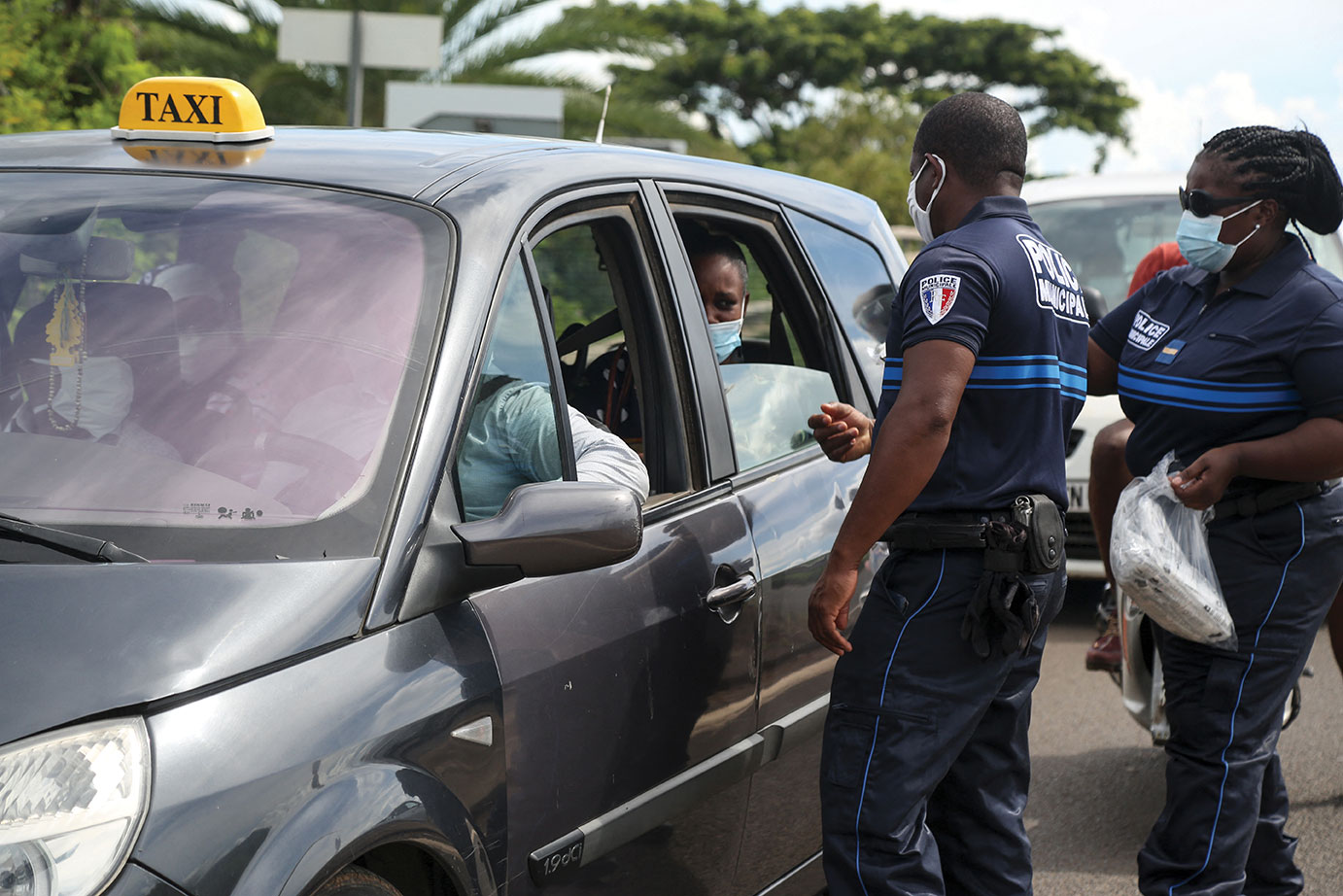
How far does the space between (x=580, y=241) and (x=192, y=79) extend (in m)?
0.85

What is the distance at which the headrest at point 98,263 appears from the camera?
2.53 metres

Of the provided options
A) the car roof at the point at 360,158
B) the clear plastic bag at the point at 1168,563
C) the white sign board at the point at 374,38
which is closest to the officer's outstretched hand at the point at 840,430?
the car roof at the point at 360,158

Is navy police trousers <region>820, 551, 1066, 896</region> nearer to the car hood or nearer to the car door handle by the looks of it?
the car door handle

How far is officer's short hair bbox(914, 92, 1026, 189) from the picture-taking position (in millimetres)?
3078

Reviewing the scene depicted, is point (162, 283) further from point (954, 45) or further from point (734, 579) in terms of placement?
point (954, 45)

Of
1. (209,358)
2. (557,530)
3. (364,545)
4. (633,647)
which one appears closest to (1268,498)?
(633,647)

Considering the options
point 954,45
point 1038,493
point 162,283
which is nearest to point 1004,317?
point 1038,493

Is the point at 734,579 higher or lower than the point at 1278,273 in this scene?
lower

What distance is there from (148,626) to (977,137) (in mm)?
1937

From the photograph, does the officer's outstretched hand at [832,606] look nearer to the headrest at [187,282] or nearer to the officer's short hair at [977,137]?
the officer's short hair at [977,137]

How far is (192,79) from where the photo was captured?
2777mm

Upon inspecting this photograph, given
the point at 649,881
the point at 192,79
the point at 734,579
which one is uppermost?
the point at 192,79

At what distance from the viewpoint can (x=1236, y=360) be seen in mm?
3518

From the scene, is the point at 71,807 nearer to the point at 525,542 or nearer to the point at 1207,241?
the point at 525,542
